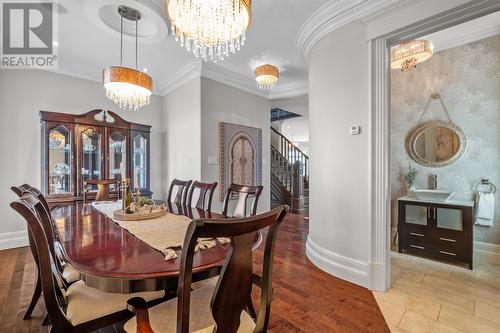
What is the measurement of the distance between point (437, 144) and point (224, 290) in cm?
358

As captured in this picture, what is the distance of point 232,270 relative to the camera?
879mm

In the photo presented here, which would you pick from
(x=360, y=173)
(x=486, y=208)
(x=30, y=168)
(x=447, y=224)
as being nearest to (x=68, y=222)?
(x=30, y=168)

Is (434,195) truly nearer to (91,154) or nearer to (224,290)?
(224,290)

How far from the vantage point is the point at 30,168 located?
3412 mm

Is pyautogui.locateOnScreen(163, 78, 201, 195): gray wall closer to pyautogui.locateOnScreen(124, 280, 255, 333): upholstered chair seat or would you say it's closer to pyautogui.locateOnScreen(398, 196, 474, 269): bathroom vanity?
pyautogui.locateOnScreen(124, 280, 255, 333): upholstered chair seat

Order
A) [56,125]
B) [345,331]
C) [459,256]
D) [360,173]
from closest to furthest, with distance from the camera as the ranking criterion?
[345,331]
[360,173]
[459,256]
[56,125]

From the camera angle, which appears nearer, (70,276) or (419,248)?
(70,276)

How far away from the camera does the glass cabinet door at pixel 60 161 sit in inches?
129

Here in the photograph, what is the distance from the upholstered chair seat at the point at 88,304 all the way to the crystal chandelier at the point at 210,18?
1771 millimetres

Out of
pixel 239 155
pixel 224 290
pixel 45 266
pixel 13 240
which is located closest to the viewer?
pixel 224 290

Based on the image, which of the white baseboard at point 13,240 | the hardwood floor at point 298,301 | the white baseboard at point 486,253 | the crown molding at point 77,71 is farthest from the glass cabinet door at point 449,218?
the white baseboard at point 13,240

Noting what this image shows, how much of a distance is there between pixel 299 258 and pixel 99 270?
94.1 inches

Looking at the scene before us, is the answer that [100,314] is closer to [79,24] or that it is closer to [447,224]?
[79,24]

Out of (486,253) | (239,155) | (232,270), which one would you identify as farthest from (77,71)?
(486,253)
